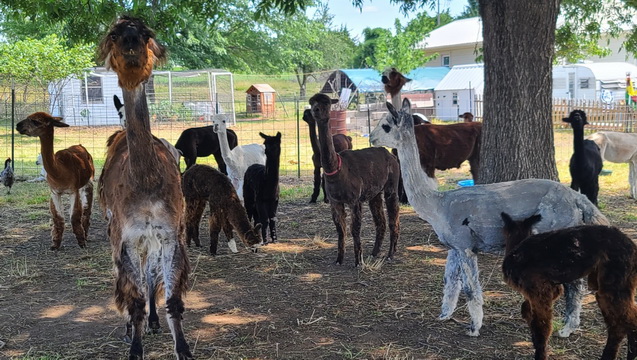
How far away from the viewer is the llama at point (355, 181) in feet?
20.3

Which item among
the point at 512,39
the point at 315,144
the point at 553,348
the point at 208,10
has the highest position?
the point at 208,10

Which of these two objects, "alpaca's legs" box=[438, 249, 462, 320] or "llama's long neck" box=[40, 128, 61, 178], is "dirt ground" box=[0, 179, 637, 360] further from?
"llama's long neck" box=[40, 128, 61, 178]

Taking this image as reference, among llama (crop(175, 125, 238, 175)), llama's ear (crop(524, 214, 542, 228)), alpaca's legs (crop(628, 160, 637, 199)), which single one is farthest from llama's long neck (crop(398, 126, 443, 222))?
alpaca's legs (crop(628, 160, 637, 199))

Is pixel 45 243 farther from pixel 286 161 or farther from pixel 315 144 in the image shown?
pixel 286 161

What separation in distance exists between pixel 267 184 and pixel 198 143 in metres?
4.09

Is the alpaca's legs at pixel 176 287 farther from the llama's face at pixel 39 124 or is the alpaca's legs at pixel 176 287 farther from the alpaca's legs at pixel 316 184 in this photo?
the alpaca's legs at pixel 316 184

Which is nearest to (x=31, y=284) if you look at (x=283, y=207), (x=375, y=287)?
(x=375, y=287)

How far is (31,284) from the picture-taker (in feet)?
19.6

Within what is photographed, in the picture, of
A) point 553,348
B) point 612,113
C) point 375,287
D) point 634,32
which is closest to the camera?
point 553,348

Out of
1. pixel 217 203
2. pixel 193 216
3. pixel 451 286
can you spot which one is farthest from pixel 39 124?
pixel 451 286

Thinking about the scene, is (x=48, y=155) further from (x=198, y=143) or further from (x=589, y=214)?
(x=589, y=214)

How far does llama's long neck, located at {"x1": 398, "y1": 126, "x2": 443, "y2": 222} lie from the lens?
4594 millimetres

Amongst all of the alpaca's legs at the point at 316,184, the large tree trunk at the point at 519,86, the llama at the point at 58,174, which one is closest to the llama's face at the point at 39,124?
the llama at the point at 58,174

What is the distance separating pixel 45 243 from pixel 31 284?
1823 millimetres
